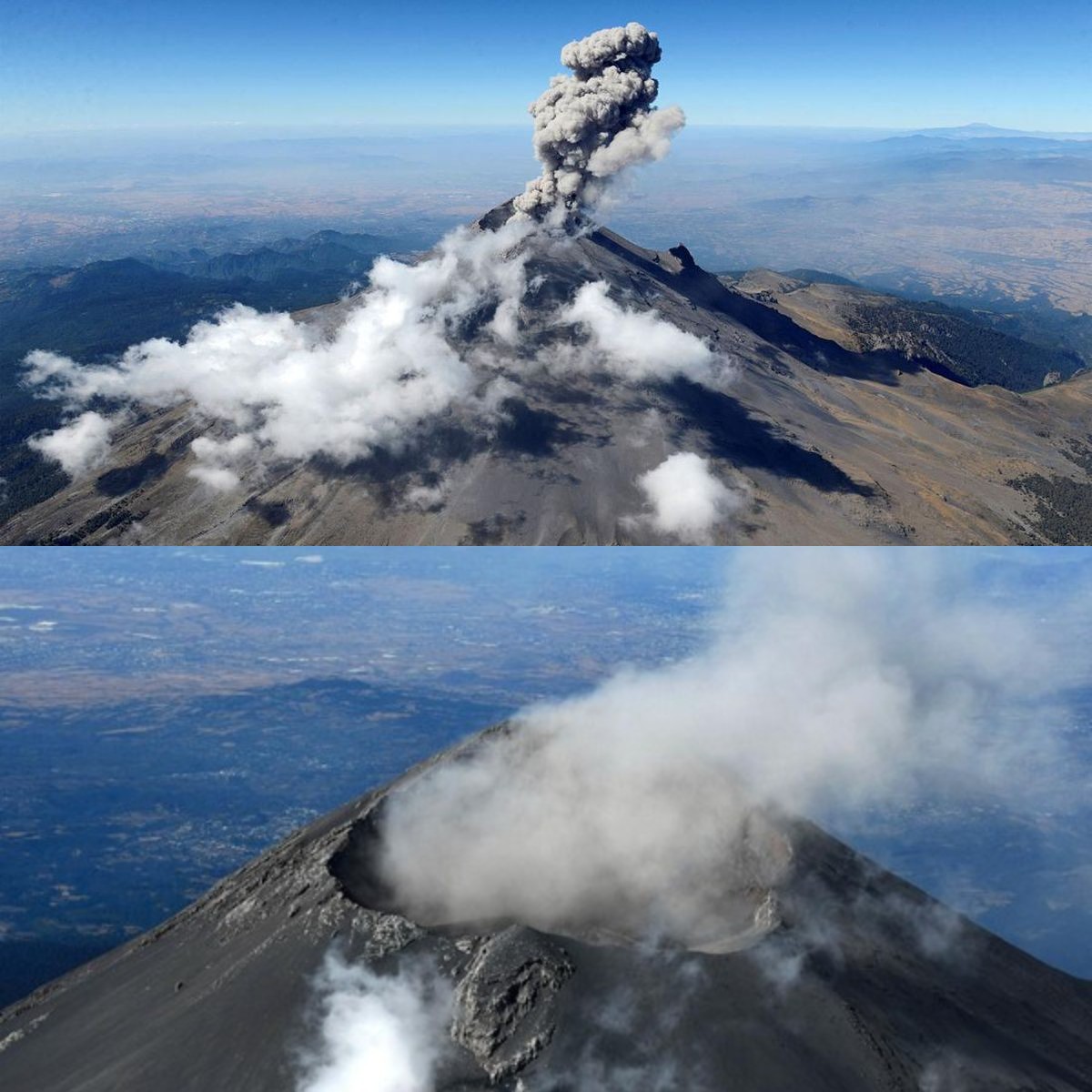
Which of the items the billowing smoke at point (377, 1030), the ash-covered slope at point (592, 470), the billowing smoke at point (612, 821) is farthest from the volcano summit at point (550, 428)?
the billowing smoke at point (377, 1030)

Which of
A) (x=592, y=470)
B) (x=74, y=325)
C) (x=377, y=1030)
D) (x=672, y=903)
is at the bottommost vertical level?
(x=74, y=325)

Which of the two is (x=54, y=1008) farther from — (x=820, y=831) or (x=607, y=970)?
(x=820, y=831)

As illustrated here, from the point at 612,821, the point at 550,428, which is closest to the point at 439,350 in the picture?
the point at 550,428

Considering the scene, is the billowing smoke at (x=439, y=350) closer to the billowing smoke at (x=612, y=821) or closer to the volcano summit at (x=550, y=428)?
the volcano summit at (x=550, y=428)

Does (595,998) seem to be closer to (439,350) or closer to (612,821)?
(612,821)

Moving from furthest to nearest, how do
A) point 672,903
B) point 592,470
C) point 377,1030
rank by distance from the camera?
1. point 592,470
2. point 672,903
3. point 377,1030

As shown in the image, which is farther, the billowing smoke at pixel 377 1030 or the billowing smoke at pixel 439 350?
the billowing smoke at pixel 439 350
